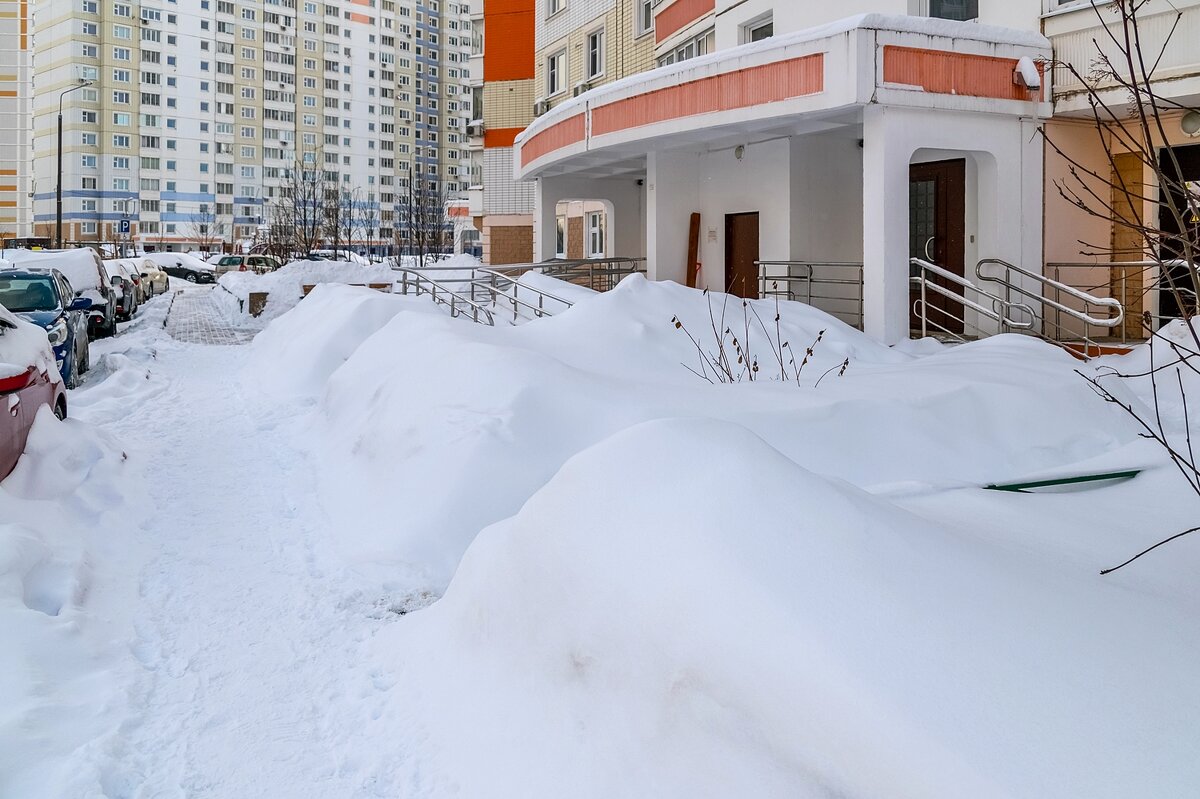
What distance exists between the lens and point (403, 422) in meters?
8.53

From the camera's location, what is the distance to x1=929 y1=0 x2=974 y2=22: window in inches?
667

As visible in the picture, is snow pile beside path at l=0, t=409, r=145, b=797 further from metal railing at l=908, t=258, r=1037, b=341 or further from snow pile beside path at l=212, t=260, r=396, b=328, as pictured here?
snow pile beside path at l=212, t=260, r=396, b=328

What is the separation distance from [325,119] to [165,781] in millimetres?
127531

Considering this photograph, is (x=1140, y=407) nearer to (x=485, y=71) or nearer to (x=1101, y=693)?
(x=1101, y=693)

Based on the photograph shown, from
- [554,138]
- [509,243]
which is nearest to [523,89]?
[509,243]

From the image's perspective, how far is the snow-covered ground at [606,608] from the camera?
3092mm

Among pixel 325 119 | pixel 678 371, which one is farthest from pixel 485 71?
pixel 325 119

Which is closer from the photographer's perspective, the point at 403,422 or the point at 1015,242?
the point at 403,422

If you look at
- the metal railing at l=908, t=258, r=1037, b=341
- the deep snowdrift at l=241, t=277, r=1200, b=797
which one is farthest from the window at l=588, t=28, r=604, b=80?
the deep snowdrift at l=241, t=277, r=1200, b=797

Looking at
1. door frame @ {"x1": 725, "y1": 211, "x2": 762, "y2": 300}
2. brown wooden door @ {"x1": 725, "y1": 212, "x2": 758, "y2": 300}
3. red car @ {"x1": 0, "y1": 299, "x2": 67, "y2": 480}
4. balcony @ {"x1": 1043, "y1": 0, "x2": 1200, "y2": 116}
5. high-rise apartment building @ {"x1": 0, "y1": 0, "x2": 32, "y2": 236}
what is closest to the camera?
red car @ {"x1": 0, "y1": 299, "x2": 67, "y2": 480}

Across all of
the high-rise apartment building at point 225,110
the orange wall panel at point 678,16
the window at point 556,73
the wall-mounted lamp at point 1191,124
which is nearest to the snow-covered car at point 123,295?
the window at point 556,73

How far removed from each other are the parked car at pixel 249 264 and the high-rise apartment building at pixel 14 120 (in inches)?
2099

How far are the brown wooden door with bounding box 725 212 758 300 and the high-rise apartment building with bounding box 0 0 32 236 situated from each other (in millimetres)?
105367

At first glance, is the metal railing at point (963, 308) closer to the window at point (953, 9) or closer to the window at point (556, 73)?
the window at point (953, 9)
